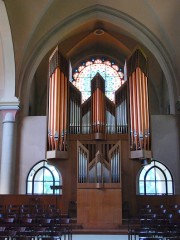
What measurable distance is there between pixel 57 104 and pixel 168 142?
5.24 metres

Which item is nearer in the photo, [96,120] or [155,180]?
[96,120]

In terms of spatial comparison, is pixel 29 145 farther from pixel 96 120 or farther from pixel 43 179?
pixel 96 120

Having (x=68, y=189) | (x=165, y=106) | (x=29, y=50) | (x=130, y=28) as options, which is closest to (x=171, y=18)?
(x=130, y=28)

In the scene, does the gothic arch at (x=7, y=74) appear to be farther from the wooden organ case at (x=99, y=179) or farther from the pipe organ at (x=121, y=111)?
the pipe organ at (x=121, y=111)

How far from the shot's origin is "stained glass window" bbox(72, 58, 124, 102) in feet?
67.0

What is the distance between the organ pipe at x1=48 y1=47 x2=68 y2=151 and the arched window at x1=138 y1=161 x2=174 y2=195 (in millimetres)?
3843

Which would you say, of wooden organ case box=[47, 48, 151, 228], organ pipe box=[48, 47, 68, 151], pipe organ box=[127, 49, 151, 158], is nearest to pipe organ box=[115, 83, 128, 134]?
wooden organ case box=[47, 48, 151, 228]

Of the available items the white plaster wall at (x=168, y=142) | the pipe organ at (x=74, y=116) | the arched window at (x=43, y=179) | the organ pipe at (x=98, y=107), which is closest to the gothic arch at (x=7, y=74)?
the pipe organ at (x=74, y=116)

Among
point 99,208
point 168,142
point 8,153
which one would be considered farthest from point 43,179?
point 168,142

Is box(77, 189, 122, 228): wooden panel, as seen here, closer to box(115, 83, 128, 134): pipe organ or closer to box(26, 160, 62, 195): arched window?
box(26, 160, 62, 195): arched window

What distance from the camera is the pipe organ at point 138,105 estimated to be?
15.6 metres

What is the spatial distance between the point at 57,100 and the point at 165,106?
6609 mm

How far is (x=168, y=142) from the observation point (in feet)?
53.6

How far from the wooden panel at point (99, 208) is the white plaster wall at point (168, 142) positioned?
3778mm
